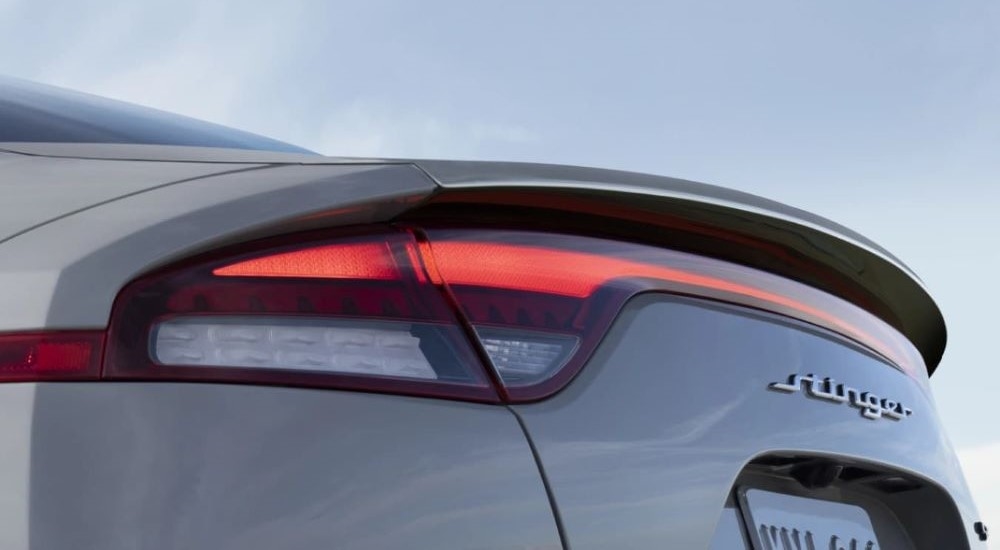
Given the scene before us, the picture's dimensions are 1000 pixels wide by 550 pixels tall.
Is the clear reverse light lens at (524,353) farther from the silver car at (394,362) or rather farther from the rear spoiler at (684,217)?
the rear spoiler at (684,217)

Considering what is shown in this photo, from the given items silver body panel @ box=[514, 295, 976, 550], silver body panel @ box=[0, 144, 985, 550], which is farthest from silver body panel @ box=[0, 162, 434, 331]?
silver body panel @ box=[514, 295, 976, 550]

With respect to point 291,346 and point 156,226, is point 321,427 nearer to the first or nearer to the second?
point 291,346

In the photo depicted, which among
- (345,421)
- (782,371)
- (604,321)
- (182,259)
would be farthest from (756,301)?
(182,259)

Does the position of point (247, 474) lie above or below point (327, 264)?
below

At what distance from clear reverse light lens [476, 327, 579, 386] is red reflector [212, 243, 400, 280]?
0.47 ft

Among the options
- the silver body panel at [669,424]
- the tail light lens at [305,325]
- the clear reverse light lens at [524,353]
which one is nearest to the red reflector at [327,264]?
the tail light lens at [305,325]

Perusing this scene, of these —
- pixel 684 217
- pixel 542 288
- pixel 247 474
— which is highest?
pixel 684 217

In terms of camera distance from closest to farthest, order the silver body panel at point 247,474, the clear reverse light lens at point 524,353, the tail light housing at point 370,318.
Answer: the silver body panel at point 247,474
the tail light housing at point 370,318
the clear reverse light lens at point 524,353

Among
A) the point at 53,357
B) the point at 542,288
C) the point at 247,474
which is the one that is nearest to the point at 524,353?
the point at 542,288

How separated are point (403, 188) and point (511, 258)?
6.7 inches

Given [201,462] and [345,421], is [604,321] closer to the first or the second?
[345,421]

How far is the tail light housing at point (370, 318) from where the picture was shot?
1.44 m

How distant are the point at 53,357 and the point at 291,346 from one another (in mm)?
264

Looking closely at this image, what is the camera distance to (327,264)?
60.1 inches
